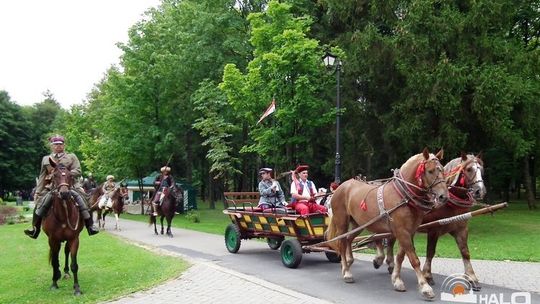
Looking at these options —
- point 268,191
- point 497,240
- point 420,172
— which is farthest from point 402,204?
point 497,240

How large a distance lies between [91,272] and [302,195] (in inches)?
189

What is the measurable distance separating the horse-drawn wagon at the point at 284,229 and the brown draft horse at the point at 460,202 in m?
2.07

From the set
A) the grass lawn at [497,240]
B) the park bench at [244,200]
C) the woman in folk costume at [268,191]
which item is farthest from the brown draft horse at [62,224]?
the grass lawn at [497,240]

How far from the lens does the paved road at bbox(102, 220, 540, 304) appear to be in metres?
8.18

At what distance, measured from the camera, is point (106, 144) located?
3284 cm

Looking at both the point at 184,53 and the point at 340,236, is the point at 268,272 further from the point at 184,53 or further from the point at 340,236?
the point at 184,53

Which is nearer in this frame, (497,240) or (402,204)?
(402,204)

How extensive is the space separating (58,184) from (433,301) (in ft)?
20.9

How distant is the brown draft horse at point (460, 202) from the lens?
352 inches

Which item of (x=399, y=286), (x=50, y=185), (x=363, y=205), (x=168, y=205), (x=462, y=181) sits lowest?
(x=399, y=286)

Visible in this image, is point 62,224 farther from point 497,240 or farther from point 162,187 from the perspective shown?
point 497,240

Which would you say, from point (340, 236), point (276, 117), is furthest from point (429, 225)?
point (276, 117)

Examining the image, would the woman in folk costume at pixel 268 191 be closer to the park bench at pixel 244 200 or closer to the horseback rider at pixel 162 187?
the park bench at pixel 244 200

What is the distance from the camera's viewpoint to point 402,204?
27.7ft
